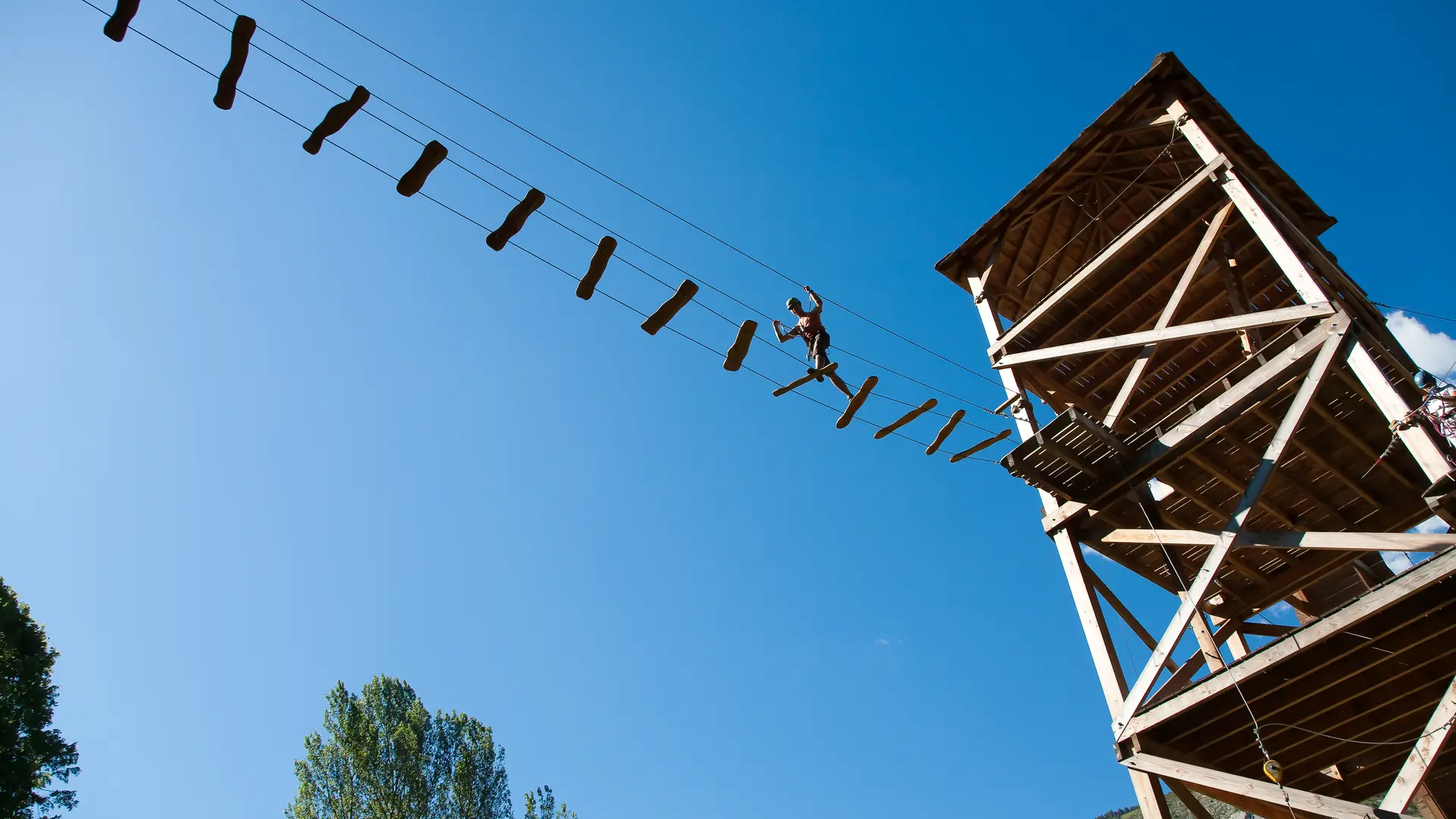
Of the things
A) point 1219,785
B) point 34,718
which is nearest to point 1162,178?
point 1219,785

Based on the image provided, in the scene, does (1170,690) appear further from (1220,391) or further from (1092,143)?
(1092,143)

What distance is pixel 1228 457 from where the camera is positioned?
8.98 metres

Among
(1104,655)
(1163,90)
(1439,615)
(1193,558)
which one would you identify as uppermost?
(1163,90)

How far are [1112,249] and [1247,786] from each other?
17.9ft

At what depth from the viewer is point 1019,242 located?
11.6 m

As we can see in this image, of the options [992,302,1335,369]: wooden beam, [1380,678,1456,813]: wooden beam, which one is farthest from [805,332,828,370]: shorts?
[1380,678,1456,813]: wooden beam

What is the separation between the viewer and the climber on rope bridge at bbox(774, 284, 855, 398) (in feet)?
31.9

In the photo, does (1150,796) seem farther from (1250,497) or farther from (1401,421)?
(1401,421)

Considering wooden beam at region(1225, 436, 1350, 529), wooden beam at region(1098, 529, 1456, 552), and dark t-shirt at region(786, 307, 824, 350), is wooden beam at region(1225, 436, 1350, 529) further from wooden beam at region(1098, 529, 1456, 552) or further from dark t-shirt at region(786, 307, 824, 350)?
dark t-shirt at region(786, 307, 824, 350)

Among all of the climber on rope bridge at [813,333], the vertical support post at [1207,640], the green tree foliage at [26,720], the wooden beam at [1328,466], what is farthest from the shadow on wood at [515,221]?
the green tree foliage at [26,720]

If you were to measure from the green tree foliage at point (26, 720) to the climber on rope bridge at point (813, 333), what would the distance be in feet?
42.3

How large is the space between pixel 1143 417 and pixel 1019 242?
2791mm

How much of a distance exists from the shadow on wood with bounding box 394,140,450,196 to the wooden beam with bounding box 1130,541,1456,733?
7.33 meters

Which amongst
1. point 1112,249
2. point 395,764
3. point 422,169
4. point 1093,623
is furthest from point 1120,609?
point 395,764
